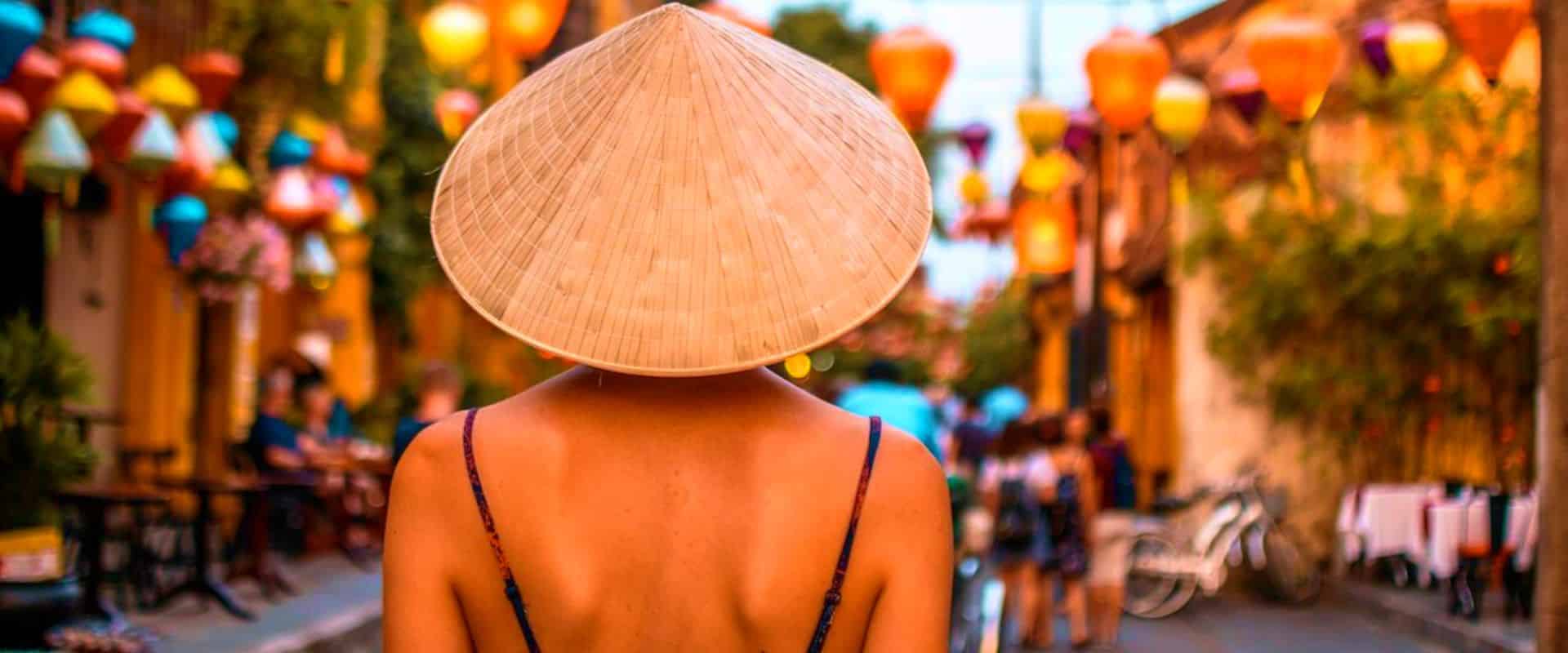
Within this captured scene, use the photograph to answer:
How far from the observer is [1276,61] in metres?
12.5

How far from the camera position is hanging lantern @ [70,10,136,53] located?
1210 cm

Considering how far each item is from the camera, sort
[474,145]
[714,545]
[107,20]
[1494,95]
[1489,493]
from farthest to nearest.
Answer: [1494,95], [1489,493], [107,20], [474,145], [714,545]

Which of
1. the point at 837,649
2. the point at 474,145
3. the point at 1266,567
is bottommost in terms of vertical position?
the point at 1266,567

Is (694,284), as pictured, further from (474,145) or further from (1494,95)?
(1494,95)

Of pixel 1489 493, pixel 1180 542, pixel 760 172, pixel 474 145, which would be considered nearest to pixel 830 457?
pixel 760 172

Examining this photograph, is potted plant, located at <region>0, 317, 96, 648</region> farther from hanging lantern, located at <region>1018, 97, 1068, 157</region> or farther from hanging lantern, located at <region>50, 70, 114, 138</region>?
hanging lantern, located at <region>1018, 97, 1068, 157</region>

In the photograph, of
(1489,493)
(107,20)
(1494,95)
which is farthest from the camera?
(1494,95)

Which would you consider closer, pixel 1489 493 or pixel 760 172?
pixel 760 172

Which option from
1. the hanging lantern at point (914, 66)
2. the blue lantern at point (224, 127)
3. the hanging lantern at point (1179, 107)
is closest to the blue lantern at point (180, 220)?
the blue lantern at point (224, 127)

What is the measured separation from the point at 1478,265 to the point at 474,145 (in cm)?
1750

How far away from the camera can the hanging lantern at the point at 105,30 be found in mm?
12102

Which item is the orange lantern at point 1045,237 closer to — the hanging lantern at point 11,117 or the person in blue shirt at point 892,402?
the person in blue shirt at point 892,402

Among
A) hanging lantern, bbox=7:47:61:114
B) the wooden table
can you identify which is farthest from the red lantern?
the wooden table

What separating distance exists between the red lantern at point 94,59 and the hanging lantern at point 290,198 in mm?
3771
